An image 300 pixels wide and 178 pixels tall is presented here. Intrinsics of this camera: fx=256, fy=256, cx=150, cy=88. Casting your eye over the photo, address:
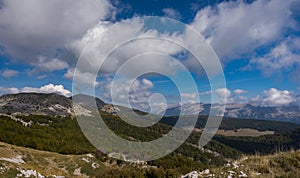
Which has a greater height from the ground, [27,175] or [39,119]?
[39,119]

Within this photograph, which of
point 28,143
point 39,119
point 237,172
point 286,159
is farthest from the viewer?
point 39,119

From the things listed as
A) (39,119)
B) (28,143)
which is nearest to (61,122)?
(39,119)

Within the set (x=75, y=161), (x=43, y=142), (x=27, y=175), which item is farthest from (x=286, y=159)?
(x=43, y=142)

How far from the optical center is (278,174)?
14.1m

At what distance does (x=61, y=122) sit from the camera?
19775cm

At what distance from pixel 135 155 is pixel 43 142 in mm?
44725

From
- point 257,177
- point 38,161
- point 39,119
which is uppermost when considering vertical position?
point 39,119

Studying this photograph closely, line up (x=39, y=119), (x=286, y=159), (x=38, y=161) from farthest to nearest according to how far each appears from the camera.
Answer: (x=39, y=119), (x=38, y=161), (x=286, y=159)

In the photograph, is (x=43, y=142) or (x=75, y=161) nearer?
(x=75, y=161)

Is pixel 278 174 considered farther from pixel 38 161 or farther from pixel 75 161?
pixel 75 161

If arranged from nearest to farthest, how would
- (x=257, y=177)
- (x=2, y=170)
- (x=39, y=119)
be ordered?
1. (x=257, y=177)
2. (x=2, y=170)
3. (x=39, y=119)

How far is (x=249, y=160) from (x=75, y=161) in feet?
174

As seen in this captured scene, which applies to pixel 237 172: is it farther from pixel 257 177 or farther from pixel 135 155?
pixel 135 155

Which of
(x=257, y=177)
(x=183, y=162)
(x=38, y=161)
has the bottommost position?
(x=183, y=162)
